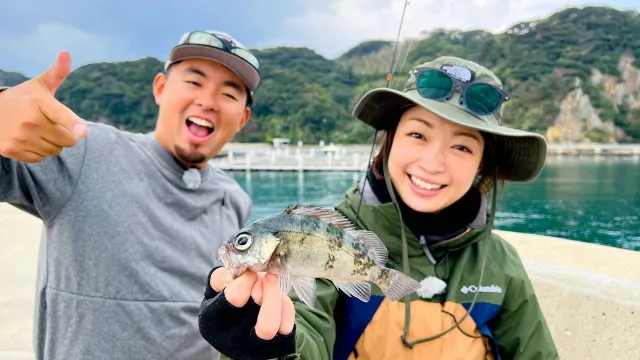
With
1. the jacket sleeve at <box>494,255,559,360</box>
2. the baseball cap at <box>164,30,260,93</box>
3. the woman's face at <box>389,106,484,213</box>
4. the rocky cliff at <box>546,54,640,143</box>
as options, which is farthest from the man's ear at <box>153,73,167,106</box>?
the rocky cliff at <box>546,54,640,143</box>

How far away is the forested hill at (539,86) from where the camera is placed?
77438mm

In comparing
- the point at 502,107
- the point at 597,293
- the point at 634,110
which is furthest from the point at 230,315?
the point at 634,110

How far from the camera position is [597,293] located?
11.0ft

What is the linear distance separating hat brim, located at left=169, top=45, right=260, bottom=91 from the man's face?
4cm

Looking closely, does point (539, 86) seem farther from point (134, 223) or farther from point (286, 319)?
point (286, 319)

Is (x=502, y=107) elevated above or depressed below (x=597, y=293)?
above

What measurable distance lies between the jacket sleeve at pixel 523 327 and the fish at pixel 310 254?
0.79m

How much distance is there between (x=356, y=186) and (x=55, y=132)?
138cm

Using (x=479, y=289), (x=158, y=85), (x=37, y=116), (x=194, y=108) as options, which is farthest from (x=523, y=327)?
(x=158, y=85)

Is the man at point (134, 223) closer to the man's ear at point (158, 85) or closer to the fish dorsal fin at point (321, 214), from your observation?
the man's ear at point (158, 85)

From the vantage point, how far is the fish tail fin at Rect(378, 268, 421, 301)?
1.69 m

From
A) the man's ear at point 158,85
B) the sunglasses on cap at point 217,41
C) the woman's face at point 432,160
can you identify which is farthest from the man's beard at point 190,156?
the woman's face at point 432,160

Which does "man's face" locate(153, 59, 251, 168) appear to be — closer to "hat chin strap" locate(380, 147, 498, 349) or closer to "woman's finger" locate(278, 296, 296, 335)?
"hat chin strap" locate(380, 147, 498, 349)

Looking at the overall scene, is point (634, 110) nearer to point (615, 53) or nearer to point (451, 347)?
point (615, 53)
